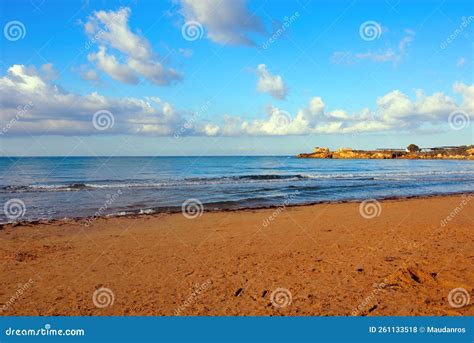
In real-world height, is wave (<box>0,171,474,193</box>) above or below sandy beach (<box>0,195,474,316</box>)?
above

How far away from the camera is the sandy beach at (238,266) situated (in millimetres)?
6578

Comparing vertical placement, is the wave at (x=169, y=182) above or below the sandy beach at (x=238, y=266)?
above

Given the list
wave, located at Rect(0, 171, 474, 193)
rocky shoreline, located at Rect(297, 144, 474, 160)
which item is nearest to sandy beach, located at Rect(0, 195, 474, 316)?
wave, located at Rect(0, 171, 474, 193)

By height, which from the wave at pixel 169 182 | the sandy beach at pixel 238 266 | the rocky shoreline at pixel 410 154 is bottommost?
the sandy beach at pixel 238 266

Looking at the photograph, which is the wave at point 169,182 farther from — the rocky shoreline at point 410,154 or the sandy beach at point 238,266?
the rocky shoreline at point 410,154

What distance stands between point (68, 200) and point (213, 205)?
9230mm

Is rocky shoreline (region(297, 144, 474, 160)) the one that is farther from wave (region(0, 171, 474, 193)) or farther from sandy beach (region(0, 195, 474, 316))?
sandy beach (region(0, 195, 474, 316))

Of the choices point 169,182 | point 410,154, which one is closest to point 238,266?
point 169,182

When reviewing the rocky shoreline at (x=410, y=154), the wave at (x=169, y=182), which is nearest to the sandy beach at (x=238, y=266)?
the wave at (x=169, y=182)

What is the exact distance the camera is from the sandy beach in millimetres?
6578

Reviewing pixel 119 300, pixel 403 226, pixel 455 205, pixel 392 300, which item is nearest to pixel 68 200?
pixel 119 300

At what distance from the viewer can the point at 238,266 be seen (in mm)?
8836

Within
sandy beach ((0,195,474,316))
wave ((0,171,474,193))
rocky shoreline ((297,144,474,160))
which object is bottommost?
sandy beach ((0,195,474,316))

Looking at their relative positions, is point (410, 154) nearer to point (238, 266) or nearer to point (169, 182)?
point (169, 182)
